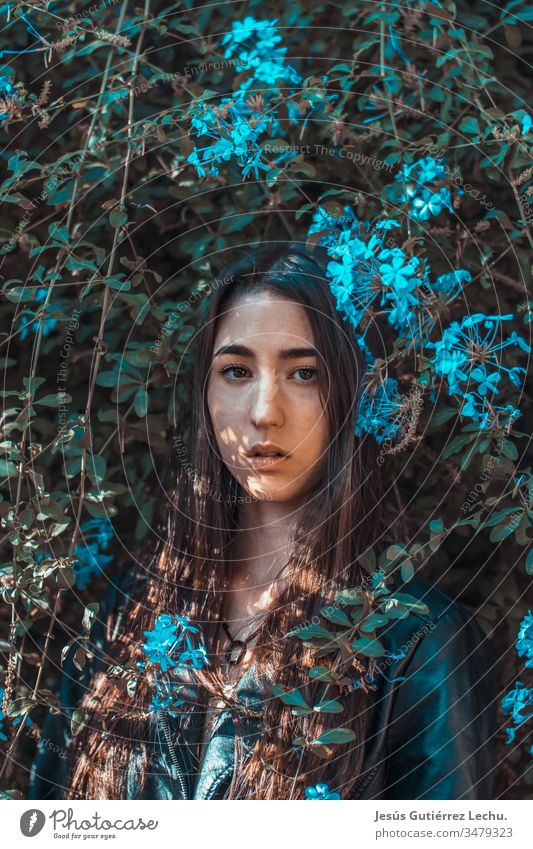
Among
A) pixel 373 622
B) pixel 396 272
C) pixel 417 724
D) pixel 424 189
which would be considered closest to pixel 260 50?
pixel 424 189

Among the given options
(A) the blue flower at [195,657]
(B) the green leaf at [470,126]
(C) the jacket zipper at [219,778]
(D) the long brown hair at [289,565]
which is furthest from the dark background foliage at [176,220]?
(C) the jacket zipper at [219,778]

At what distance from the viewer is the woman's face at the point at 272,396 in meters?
1.50

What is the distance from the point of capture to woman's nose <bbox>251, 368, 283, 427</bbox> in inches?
58.6

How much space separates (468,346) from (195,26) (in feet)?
2.30

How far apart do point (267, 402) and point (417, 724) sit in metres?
A: 0.46

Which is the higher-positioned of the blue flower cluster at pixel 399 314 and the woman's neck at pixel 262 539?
the blue flower cluster at pixel 399 314

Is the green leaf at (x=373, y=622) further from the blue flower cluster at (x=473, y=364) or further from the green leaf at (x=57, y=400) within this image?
the green leaf at (x=57, y=400)

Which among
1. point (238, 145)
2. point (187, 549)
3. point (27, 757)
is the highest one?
point (238, 145)

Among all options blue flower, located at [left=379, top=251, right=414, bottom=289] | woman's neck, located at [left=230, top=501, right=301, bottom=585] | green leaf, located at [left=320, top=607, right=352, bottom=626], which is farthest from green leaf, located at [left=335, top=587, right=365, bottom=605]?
blue flower, located at [left=379, top=251, right=414, bottom=289]

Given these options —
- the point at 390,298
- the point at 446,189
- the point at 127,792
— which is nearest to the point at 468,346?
the point at 390,298

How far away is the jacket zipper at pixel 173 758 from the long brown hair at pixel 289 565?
0.10ft

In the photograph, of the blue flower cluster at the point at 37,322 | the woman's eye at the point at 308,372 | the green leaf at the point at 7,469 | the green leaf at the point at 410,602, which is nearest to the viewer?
the green leaf at the point at 410,602

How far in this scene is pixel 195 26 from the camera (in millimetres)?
1838
